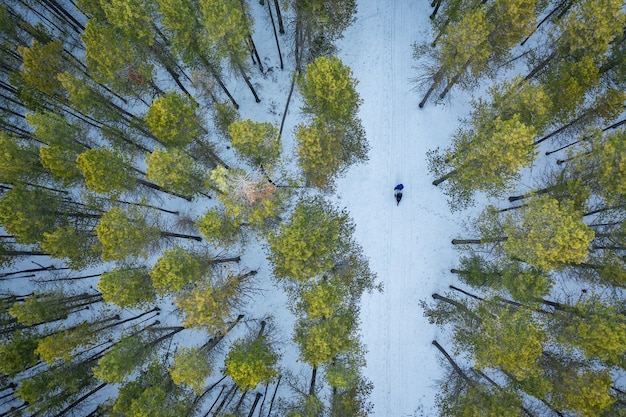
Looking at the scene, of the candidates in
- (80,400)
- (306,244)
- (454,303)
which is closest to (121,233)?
(306,244)

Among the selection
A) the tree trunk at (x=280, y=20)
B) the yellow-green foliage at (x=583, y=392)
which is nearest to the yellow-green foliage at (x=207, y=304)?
the tree trunk at (x=280, y=20)

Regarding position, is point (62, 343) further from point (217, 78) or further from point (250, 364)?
point (217, 78)

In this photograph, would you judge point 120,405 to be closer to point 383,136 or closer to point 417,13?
point 383,136

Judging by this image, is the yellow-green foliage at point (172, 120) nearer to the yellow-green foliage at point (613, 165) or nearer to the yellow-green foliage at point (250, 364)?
the yellow-green foliage at point (250, 364)

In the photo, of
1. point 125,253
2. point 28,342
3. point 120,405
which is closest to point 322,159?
point 125,253

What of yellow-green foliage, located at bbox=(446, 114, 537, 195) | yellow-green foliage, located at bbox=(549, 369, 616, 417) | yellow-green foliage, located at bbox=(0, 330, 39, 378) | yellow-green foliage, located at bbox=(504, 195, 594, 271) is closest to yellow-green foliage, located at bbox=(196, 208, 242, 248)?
yellow-green foliage, located at bbox=(0, 330, 39, 378)

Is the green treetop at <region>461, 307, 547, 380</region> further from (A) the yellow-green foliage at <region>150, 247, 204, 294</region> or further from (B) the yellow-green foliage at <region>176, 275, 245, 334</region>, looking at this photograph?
(A) the yellow-green foliage at <region>150, 247, 204, 294</region>
